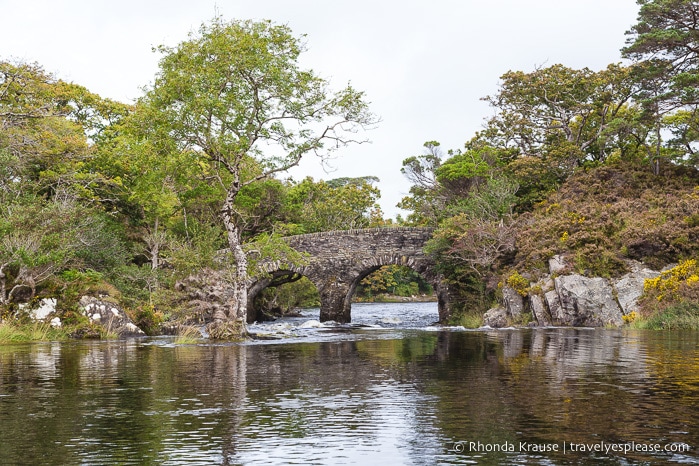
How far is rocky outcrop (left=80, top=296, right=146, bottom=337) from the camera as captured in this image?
2745 centimetres

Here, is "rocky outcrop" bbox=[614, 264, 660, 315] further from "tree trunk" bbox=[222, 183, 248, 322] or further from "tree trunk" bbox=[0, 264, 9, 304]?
"tree trunk" bbox=[0, 264, 9, 304]

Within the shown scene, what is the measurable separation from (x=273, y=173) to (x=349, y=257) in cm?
1304

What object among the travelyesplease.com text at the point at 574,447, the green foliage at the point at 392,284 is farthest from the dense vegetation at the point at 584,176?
the green foliage at the point at 392,284

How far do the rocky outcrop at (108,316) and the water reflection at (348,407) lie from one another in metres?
11.8

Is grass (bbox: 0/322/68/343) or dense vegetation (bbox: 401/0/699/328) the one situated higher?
dense vegetation (bbox: 401/0/699/328)

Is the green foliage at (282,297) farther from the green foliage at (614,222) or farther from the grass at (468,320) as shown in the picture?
the green foliage at (614,222)

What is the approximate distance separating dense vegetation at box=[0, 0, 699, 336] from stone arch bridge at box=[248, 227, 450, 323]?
9.68 feet

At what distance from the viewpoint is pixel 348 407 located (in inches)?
354

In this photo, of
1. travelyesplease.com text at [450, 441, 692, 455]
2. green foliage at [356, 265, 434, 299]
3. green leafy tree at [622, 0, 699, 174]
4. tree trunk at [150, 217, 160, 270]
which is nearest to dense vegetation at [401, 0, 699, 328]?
green leafy tree at [622, 0, 699, 174]

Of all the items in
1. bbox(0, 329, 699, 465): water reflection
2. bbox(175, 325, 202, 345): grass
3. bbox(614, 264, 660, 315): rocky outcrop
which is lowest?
bbox(175, 325, 202, 345): grass

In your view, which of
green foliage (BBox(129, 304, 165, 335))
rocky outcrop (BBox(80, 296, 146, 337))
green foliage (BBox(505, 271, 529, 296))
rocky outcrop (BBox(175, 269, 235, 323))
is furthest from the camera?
green foliage (BBox(505, 271, 529, 296))

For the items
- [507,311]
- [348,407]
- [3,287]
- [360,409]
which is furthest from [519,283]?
[360,409]

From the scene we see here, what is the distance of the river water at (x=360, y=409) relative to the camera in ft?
21.1

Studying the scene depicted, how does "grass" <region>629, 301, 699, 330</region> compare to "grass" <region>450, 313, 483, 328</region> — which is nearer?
"grass" <region>629, 301, 699, 330</region>
